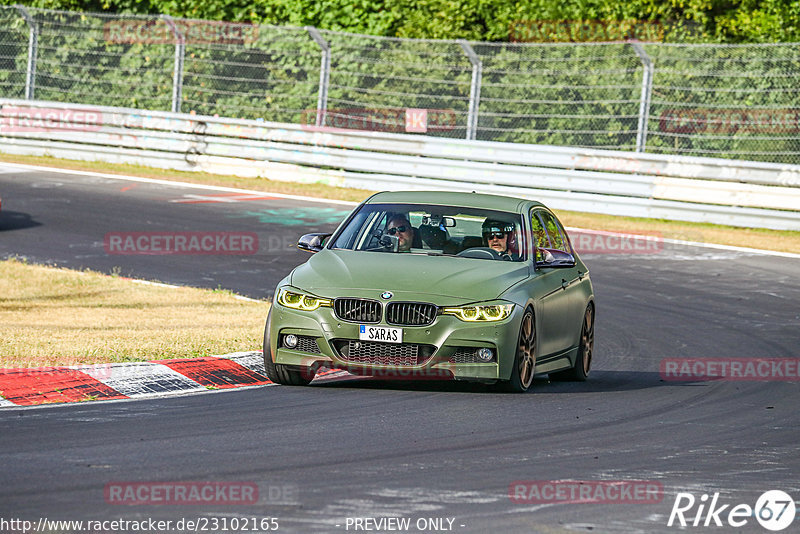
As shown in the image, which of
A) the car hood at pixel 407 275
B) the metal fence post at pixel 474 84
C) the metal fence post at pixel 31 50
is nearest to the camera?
the car hood at pixel 407 275

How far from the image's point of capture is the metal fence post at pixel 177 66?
90.1 feet

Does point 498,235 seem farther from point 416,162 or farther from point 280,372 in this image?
point 416,162

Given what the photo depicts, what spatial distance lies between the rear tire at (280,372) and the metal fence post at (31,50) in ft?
66.5

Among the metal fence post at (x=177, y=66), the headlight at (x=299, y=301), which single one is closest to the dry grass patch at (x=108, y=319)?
the headlight at (x=299, y=301)

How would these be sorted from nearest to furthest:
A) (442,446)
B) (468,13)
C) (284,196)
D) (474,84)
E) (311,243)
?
(442,446), (311,243), (284,196), (474,84), (468,13)

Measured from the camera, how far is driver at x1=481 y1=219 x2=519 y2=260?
10.6 metres

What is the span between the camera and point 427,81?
25750 millimetres

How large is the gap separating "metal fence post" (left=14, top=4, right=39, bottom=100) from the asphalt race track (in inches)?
710

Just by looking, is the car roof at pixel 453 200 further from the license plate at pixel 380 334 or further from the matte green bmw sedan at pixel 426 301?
the license plate at pixel 380 334

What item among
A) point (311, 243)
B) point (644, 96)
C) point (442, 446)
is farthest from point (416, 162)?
point (442, 446)

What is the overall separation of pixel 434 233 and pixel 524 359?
137 cm

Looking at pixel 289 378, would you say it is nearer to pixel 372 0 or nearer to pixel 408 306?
pixel 408 306

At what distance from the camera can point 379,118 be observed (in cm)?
2652

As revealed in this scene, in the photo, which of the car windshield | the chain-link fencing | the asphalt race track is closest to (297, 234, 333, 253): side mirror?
the car windshield
